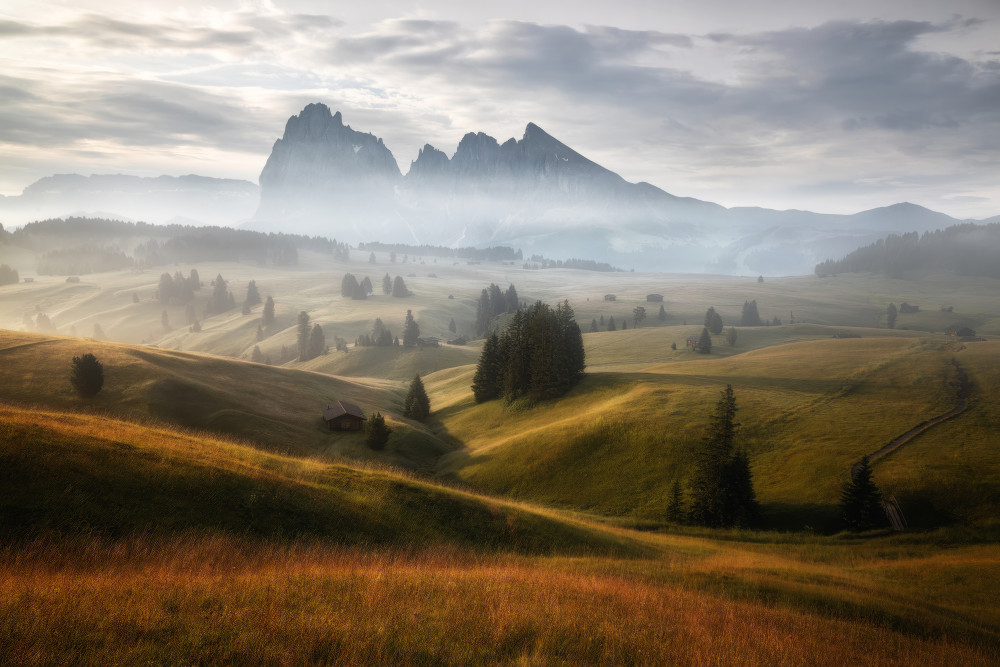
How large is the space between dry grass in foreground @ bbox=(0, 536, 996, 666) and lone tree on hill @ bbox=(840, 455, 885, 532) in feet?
75.1

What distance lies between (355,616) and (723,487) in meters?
37.5

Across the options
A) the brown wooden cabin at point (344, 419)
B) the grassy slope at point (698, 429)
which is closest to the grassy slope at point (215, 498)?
the grassy slope at point (698, 429)

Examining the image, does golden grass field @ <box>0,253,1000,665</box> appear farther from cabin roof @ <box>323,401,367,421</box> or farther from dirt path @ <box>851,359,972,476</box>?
cabin roof @ <box>323,401,367,421</box>

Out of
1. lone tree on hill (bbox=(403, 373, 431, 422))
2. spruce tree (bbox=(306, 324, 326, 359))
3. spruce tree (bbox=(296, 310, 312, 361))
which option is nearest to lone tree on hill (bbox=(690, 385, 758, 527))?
lone tree on hill (bbox=(403, 373, 431, 422))

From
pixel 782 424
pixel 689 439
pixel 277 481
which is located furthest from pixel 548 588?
pixel 782 424

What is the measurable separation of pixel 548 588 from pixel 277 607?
7.62 metres

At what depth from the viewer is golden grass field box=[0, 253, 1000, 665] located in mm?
9250

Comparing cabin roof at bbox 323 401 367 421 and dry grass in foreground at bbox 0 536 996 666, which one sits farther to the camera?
cabin roof at bbox 323 401 367 421

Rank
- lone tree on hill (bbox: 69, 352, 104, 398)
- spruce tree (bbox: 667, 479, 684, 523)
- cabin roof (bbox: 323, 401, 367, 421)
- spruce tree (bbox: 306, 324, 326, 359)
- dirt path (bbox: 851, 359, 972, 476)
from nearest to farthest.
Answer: spruce tree (bbox: 667, 479, 684, 523)
dirt path (bbox: 851, 359, 972, 476)
lone tree on hill (bbox: 69, 352, 104, 398)
cabin roof (bbox: 323, 401, 367, 421)
spruce tree (bbox: 306, 324, 326, 359)

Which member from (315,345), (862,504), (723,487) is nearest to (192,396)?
(723,487)

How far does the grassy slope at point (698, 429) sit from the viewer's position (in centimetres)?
4341

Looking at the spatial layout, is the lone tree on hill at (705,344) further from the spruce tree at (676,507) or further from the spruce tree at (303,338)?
the spruce tree at (303,338)

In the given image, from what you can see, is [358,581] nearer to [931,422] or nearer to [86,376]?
[86,376]

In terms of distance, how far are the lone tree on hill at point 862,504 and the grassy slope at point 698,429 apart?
1.92 meters
